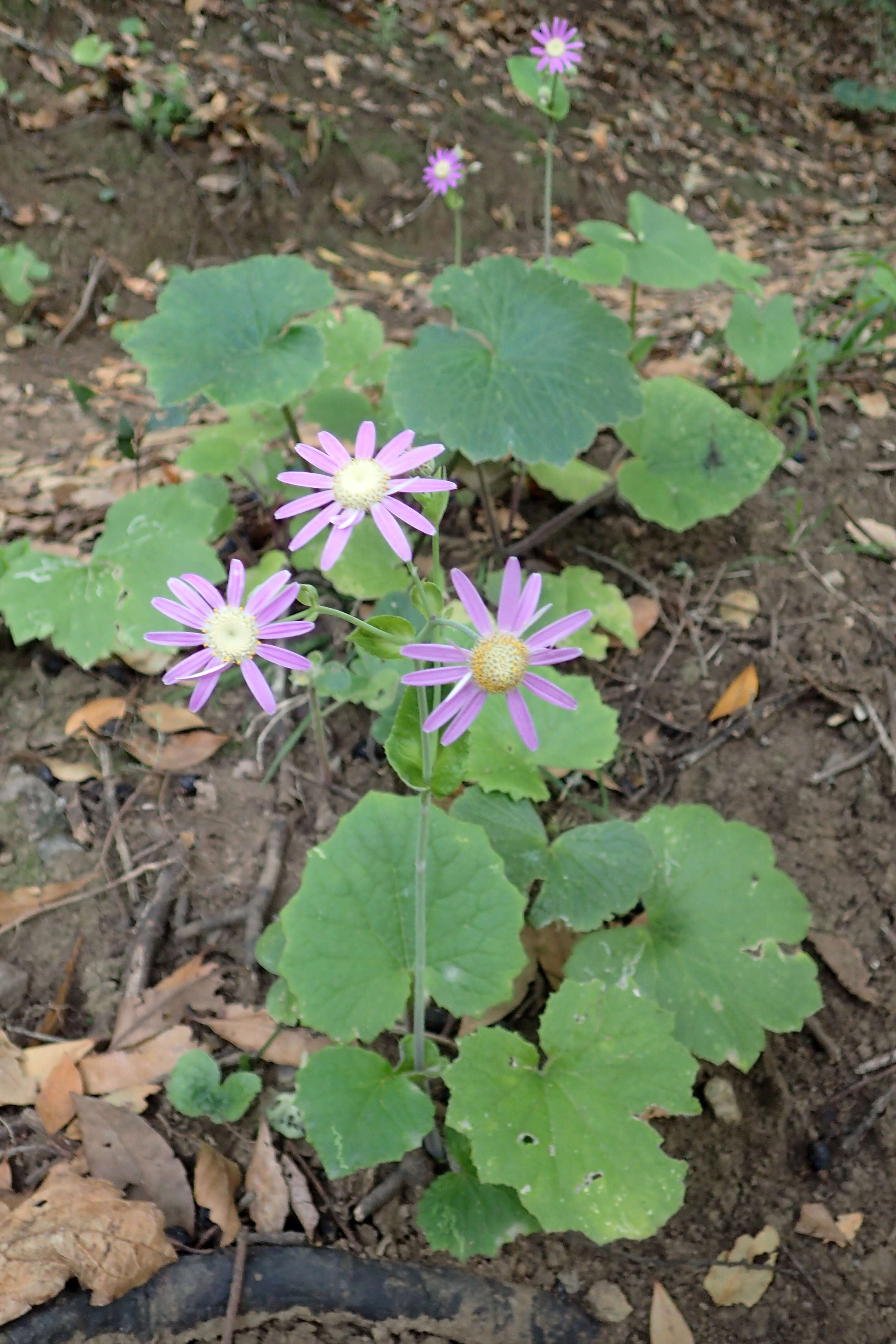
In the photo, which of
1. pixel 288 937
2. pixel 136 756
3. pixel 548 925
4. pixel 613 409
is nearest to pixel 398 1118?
pixel 288 937

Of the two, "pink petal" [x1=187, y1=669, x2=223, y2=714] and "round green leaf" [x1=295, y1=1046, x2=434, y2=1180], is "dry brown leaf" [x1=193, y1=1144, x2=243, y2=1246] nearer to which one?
"round green leaf" [x1=295, y1=1046, x2=434, y2=1180]

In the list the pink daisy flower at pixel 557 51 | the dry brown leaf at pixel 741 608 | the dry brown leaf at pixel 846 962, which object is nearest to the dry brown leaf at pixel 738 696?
the dry brown leaf at pixel 741 608

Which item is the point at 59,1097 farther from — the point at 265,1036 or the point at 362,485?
the point at 362,485

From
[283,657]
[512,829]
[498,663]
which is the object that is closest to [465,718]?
[498,663]

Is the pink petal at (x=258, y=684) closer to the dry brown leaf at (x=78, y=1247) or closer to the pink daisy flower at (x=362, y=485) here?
the pink daisy flower at (x=362, y=485)

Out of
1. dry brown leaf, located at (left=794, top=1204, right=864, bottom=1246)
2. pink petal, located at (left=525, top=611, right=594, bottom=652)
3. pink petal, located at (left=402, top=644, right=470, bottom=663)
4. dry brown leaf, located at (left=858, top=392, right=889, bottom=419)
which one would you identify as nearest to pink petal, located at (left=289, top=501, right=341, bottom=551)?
pink petal, located at (left=402, top=644, right=470, bottom=663)

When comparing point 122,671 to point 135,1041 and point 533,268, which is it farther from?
point 533,268
